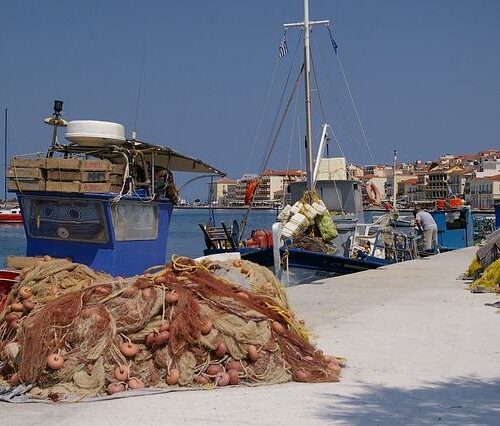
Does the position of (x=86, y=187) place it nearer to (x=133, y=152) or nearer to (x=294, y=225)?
(x=133, y=152)

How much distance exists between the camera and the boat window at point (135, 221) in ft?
36.3

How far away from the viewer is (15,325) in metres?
6.68

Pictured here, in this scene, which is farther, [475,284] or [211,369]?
[475,284]

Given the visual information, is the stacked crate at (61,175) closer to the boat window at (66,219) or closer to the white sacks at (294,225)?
the boat window at (66,219)

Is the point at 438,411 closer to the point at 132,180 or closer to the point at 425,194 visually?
the point at 132,180

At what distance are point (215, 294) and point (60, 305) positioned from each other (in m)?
1.28

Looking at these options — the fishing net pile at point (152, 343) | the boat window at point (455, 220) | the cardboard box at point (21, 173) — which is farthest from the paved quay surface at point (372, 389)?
the boat window at point (455, 220)

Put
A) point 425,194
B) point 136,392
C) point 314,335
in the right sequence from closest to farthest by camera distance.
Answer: point 136,392
point 314,335
point 425,194

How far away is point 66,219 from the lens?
442 inches

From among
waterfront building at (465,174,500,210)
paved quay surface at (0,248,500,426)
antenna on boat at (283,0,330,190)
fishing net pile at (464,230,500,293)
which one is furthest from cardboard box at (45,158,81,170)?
waterfront building at (465,174,500,210)

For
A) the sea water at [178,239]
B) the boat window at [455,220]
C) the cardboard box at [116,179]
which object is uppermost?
the cardboard box at [116,179]

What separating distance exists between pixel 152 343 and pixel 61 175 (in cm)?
553

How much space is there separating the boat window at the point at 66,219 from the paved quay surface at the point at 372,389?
3097 mm

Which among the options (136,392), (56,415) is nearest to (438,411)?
(136,392)
